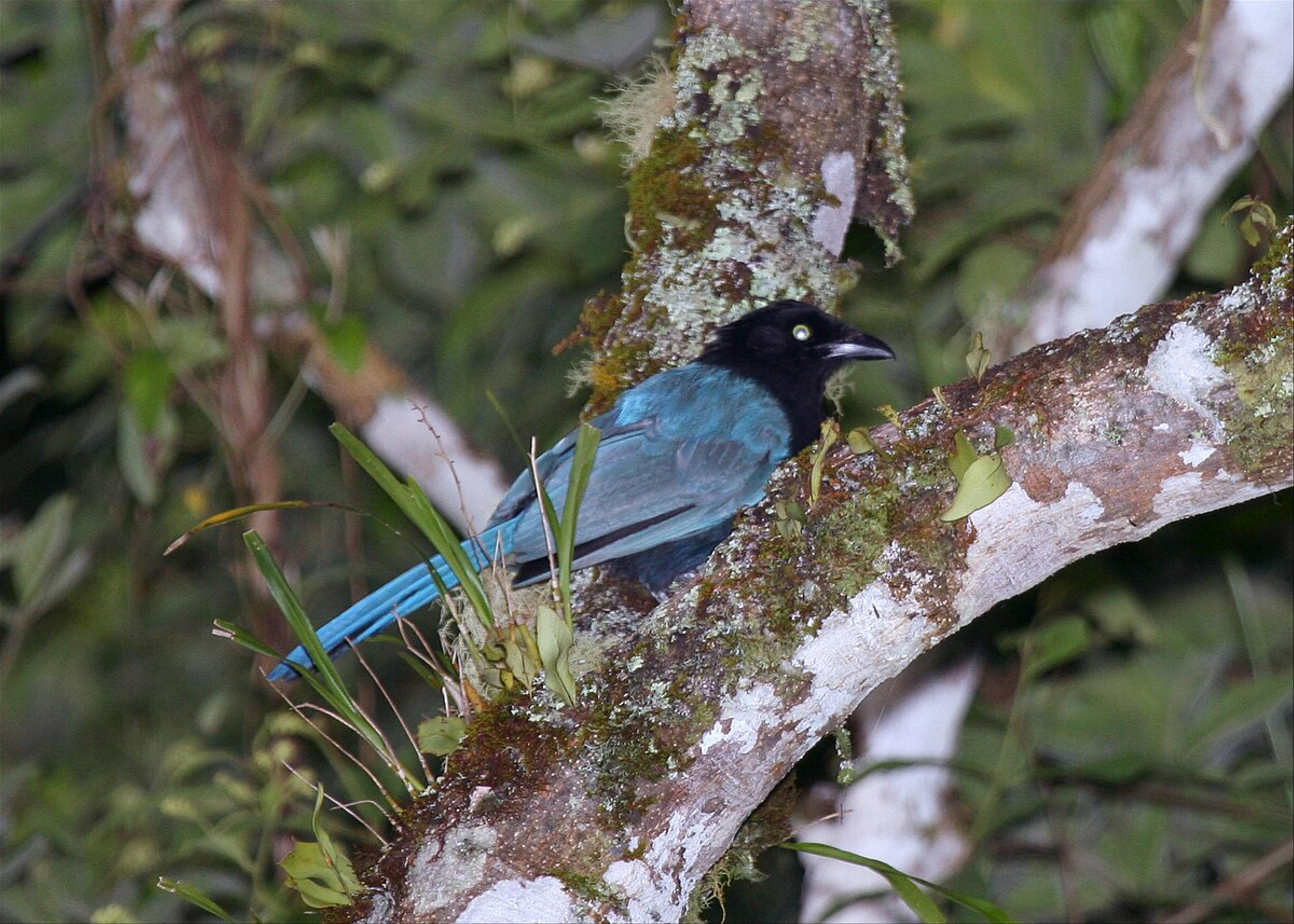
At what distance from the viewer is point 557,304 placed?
5219mm

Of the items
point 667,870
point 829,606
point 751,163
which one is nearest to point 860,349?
point 751,163

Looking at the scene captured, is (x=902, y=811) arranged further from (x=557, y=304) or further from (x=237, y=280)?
(x=237, y=280)

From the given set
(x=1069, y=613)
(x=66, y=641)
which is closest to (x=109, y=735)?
(x=66, y=641)

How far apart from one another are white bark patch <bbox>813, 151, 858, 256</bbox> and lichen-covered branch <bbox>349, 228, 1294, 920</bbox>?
107cm

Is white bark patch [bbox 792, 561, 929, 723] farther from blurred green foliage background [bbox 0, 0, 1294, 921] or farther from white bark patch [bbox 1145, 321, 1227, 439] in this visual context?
blurred green foliage background [bbox 0, 0, 1294, 921]

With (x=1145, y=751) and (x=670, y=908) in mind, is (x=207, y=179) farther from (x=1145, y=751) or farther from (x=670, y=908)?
(x=1145, y=751)

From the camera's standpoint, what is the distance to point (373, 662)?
607cm

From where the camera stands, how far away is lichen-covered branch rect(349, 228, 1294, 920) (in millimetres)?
1844

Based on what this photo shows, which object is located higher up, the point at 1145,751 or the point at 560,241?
the point at 560,241

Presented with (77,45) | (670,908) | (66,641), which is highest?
(77,45)

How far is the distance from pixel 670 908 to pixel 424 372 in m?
3.84

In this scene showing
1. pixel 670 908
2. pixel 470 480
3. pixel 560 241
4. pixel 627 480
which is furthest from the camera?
pixel 560 241

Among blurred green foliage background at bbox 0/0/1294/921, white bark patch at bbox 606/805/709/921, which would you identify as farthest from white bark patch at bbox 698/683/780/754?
blurred green foliage background at bbox 0/0/1294/921

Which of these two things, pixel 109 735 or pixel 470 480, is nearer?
pixel 470 480
